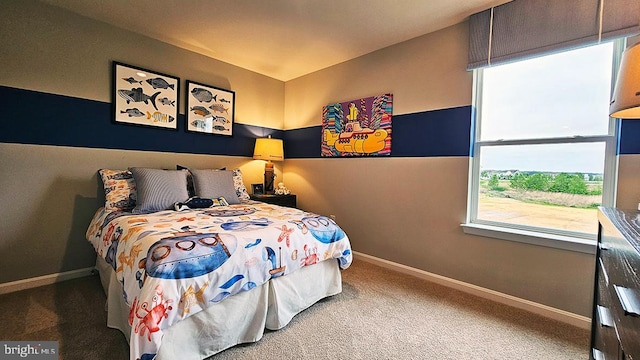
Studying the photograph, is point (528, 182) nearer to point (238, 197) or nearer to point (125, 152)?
point (238, 197)

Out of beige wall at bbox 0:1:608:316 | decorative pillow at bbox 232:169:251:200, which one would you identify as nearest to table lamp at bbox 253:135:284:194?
decorative pillow at bbox 232:169:251:200

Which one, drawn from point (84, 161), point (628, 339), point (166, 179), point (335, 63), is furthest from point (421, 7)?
point (84, 161)

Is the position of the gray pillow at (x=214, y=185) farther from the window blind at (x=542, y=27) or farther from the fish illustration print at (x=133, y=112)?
the window blind at (x=542, y=27)

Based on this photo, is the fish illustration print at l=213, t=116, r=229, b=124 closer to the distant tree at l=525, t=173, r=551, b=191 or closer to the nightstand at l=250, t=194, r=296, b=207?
the nightstand at l=250, t=194, r=296, b=207

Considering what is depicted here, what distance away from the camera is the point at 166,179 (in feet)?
8.37

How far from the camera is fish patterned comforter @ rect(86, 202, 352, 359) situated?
50.4 inches

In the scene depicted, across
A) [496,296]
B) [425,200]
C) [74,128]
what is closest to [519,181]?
[425,200]

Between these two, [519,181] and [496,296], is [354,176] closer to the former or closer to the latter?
[519,181]

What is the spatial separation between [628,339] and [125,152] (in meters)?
3.69

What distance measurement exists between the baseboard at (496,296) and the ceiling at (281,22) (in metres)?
2.48

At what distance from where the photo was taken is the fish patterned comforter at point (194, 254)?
128 cm

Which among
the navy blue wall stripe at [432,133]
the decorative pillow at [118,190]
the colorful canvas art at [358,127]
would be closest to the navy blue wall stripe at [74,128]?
the decorative pillow at [118,190]

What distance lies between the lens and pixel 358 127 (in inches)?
131

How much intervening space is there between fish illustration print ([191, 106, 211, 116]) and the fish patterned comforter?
1538mm
